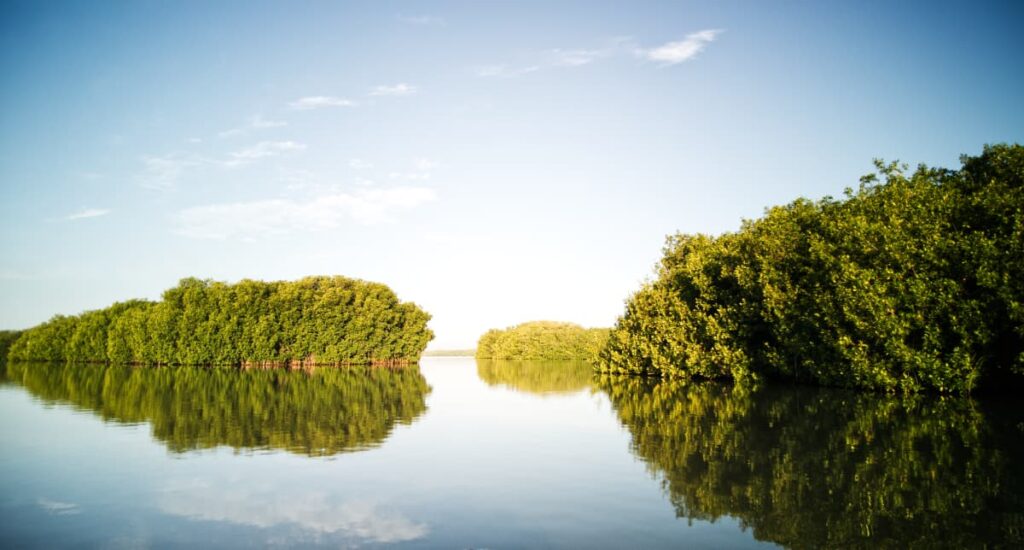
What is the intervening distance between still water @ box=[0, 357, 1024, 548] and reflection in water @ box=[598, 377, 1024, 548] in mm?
57

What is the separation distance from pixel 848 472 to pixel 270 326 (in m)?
105

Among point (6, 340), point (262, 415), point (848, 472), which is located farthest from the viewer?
point (6, 340)

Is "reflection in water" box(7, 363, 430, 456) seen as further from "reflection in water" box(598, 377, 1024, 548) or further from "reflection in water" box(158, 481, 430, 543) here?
"reflection in water" box(598, 377, 1024, 548)

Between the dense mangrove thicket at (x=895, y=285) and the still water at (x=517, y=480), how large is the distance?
7.14 m

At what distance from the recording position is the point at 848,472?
41.5 feet

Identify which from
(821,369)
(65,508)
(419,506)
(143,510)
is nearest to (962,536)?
(419,506)

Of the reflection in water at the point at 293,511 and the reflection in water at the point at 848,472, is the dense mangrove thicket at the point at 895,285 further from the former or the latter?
the reflection in water at the point at 293,511

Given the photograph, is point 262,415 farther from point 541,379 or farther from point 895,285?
point 541,379

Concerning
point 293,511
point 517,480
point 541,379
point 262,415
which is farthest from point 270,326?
point 293,511

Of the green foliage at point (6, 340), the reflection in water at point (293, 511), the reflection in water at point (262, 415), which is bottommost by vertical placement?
the reflection in water at point (262, 415)

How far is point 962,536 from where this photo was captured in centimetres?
820

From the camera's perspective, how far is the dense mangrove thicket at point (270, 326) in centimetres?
10400

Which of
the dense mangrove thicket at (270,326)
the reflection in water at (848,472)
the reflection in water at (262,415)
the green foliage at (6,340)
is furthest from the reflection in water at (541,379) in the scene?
the green foliage at (6,340)

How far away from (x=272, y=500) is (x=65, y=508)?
366 cm
